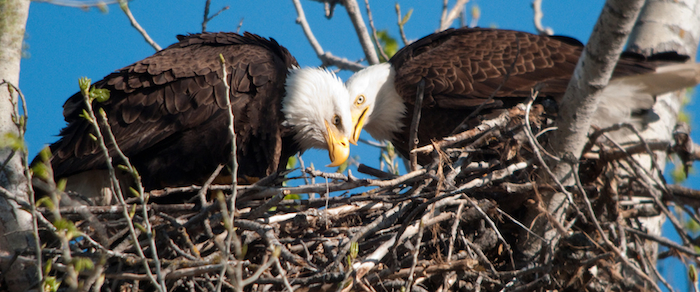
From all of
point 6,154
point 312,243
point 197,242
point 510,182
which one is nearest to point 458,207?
point 510,182

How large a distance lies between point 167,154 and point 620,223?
2.57 metres

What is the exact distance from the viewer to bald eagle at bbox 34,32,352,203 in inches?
142

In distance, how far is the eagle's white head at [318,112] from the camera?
411 centimetres

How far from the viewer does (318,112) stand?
421 centimetres

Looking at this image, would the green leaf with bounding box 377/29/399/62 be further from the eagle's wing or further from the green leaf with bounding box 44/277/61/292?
the green leaf with bounding box 44/277/61/292

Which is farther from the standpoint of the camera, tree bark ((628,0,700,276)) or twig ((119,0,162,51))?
twig ((119,0,162,51))

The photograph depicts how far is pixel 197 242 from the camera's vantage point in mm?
3342

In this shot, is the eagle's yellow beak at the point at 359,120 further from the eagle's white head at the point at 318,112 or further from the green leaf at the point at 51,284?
the green leaf at the point at 51,284

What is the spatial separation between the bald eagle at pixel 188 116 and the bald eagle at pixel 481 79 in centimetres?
50

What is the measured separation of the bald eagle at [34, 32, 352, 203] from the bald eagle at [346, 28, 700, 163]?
50 cm

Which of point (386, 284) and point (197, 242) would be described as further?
point (197, 242)

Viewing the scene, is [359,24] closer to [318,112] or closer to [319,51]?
[319,51]

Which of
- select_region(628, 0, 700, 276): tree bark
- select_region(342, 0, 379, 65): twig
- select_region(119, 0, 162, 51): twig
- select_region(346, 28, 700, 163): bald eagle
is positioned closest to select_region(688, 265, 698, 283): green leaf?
select_region(346, 28, 700, 163): bald eagle

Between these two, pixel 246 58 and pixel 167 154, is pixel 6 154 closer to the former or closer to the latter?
pixel 167 154
